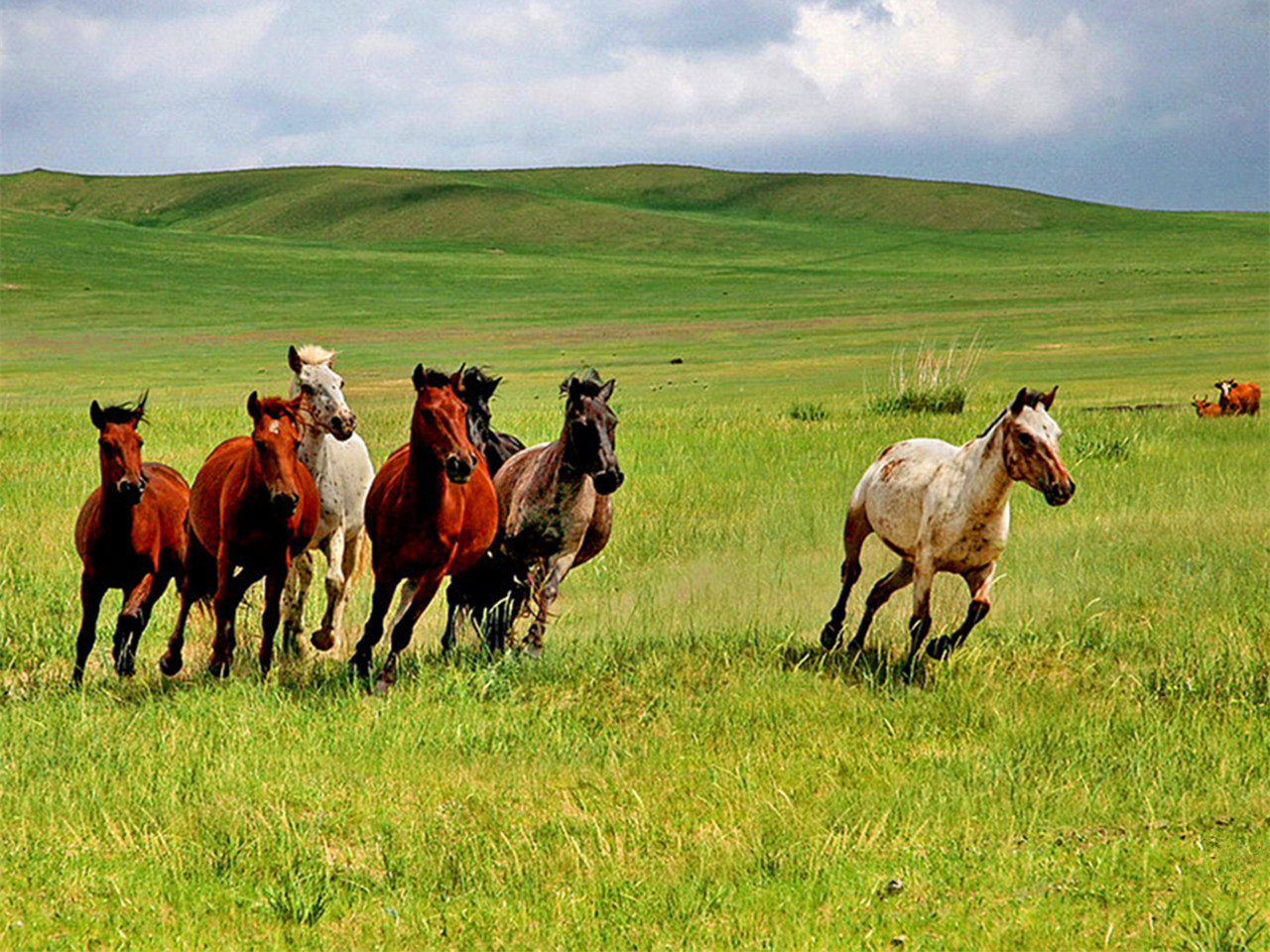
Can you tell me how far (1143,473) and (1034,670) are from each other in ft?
29.6

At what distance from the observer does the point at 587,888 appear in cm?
614

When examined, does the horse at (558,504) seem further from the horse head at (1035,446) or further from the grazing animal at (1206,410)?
the grazing animal at (1206,410)

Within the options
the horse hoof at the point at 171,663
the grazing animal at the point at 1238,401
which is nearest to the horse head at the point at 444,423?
the horse hoof at the point at 171,663

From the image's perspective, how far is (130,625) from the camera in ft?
30.7

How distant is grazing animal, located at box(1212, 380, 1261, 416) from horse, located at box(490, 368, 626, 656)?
55.0 ft

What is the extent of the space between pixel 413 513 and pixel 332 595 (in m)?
1.73

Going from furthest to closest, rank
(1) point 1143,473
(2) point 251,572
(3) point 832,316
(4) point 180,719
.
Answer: (3) point 832,316 < (1) point 1143,473 < (2) point 251,572 < (4) point 180,719

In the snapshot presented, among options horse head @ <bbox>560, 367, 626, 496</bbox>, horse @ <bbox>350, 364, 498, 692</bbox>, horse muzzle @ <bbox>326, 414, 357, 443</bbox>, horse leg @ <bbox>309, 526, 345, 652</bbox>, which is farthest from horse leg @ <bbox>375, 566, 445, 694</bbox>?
horse leg @ <bbox>309, 526, 345, 652</bbox>

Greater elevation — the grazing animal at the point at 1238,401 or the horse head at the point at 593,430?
the grazing animal at the point at 1238,401

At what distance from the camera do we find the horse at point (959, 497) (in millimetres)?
8414

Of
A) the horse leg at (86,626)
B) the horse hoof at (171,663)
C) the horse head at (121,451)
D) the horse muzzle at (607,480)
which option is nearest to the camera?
the horse head at (121,451)

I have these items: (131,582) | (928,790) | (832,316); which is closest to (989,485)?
(928,790)

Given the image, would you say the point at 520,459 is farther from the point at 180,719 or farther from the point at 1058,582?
the point at 1058,582

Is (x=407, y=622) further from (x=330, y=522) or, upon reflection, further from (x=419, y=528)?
(x=330, y=522)
